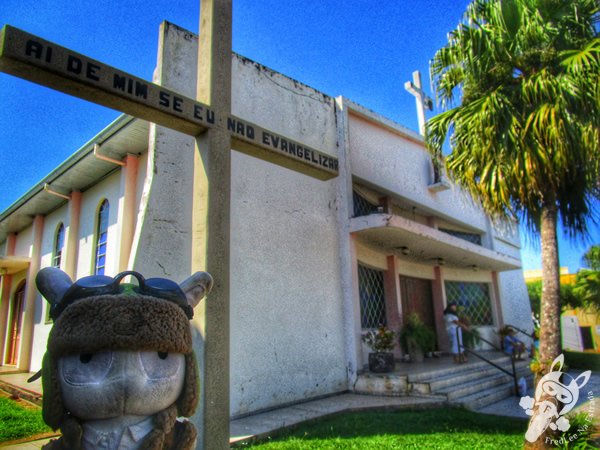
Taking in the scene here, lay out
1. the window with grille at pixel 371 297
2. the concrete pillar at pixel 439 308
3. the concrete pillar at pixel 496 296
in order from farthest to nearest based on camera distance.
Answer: the concrete pillar at pixel 496 296, the concrete pillar at pixel 439 308, the window with grille at pixel 371 297

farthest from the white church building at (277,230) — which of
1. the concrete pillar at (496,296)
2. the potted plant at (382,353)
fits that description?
the concrete pillar at (496,296)

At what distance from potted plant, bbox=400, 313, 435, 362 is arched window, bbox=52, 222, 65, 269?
8781 millimetres

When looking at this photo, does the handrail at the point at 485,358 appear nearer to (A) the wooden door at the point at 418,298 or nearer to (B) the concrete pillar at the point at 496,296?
(A) the wooden door at the point at 418,298

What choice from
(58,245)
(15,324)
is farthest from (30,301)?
(15,324)

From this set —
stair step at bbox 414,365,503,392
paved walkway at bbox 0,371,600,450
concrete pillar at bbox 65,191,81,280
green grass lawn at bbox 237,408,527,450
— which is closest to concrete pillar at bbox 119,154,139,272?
concrete pillar at bbox 65,191,81,280

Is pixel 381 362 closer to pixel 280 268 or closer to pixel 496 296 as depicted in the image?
pixel 280 268

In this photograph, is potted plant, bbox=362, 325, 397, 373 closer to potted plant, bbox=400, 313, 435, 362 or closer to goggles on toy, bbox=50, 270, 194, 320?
potted plant, bbox=400, 313, 435, 362

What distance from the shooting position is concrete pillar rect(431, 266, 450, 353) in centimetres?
1189

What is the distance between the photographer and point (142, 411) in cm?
193

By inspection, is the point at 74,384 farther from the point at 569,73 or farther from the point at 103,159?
the point at 103,159

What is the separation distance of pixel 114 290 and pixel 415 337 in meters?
8.48

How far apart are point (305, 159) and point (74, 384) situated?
2.13 meters

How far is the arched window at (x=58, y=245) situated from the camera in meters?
10.8

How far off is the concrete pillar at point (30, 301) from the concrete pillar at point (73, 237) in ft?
8.86
